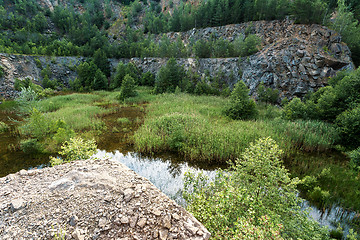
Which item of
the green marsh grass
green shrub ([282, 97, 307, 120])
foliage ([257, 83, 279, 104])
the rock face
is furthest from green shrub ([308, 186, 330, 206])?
the rock face

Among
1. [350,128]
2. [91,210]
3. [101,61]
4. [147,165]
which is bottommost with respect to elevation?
[147,165]

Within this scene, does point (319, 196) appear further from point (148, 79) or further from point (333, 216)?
point (148, 79)

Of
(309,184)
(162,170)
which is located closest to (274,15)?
(309,184)

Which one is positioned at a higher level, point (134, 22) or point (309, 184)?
point (134, 22)

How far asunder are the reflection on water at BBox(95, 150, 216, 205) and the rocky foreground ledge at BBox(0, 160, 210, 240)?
2.90 metres

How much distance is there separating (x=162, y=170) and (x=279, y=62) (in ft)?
77.6

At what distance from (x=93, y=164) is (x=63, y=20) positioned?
61801 millimetres

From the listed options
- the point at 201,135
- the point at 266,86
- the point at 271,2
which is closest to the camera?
the point at 201,135

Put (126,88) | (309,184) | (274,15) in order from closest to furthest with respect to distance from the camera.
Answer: (309,184), (126,88), (274,15)

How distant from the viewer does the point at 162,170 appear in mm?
8578

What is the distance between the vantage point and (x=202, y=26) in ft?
133

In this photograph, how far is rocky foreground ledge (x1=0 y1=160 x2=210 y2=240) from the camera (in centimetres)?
299

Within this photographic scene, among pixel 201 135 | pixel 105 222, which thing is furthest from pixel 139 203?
pixel 201 135

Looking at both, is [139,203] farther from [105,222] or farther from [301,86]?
[301,86]
